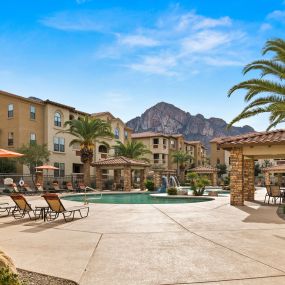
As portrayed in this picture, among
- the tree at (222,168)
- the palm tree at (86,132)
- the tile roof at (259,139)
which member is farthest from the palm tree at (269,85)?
the tree at (222,168)

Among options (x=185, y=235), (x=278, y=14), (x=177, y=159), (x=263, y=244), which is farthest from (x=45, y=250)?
(x=177, y=159)

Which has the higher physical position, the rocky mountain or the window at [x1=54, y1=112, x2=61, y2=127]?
the rocky mountain

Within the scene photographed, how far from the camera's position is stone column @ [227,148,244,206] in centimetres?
1772

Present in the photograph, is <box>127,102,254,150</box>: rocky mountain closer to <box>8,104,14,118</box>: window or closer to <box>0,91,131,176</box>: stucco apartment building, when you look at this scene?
<box>0,91,131,176</box>: stucco apartment building

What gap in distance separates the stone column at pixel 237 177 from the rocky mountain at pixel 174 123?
381 ft

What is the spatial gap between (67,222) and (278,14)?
10144mm

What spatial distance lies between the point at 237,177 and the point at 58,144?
29890 millimetres

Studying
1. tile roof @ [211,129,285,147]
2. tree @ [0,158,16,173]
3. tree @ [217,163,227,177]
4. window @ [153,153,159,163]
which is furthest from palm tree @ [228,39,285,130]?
tree @ [217,163,227,177]

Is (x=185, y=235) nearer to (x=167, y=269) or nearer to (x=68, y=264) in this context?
(x=167, y=269)

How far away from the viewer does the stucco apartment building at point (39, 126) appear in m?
38.7

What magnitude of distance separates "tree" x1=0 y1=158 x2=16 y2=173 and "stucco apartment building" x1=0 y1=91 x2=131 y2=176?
1073 mm

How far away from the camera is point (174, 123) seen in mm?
136500

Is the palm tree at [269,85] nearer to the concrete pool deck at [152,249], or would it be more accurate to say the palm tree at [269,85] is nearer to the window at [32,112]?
the concrete pool deck at [152,249]

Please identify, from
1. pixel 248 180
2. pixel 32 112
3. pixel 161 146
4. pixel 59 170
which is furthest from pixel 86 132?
pixel 161 146
